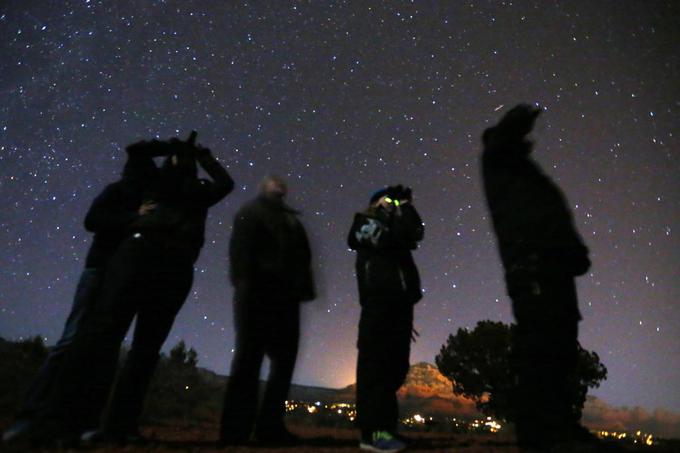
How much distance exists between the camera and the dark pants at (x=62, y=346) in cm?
249

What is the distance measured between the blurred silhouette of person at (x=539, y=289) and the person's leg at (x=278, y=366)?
4.80 feet

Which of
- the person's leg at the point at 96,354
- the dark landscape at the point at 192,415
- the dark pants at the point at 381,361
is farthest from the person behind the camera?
the dark landscape at the point at 192,415

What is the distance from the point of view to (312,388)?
124ft

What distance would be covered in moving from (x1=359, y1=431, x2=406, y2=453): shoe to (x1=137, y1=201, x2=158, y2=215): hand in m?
2.01

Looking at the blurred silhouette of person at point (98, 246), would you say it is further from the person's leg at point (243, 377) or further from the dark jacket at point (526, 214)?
the dark jacket at point (526, 214)

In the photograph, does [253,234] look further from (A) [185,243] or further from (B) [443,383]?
(B) [443,383]

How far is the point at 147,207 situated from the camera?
9.20 feet

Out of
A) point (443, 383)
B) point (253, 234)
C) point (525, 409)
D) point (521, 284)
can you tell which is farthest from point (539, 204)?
point (443, 383)

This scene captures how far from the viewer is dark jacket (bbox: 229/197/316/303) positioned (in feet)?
9.40

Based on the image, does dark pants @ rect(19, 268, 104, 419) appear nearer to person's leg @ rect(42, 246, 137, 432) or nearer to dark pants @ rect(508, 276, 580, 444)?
person's leg @ rect(42, 246, 137, 432)

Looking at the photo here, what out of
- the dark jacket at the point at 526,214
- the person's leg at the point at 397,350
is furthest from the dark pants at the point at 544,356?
the person's leg at the point at 397,350

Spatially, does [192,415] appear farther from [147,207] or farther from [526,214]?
[526,214]

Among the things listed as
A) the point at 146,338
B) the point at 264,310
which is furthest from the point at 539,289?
the point at 146,338

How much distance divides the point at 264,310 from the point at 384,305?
819 millimetres
